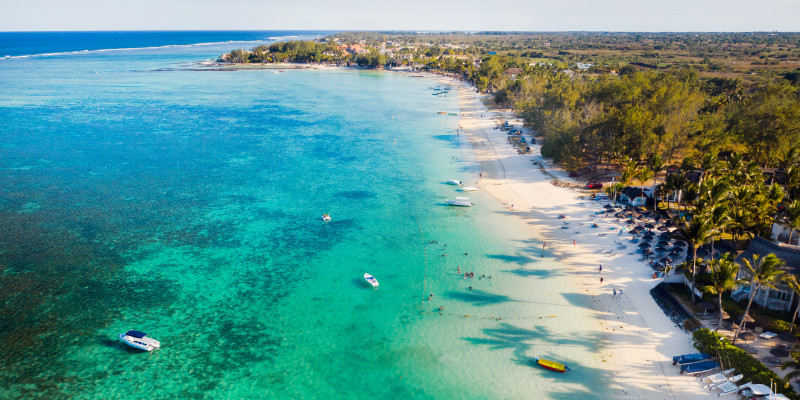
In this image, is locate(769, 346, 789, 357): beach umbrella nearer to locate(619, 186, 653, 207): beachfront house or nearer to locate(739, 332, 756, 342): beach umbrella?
locate(739, 332, 756, 342): beach umbrella

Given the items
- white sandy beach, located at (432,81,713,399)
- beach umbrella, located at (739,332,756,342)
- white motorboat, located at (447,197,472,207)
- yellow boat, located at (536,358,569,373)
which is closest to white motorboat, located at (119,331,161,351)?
yellow boat, located at (536,358,569,373)

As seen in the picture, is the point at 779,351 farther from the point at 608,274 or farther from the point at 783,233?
the point at 783,233

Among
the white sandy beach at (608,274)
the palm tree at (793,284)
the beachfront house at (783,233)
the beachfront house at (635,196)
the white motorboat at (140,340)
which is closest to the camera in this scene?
the palm tree at (793,284)

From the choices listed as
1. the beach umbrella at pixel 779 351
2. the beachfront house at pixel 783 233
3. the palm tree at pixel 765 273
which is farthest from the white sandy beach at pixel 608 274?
the beachfront house at pixel 783 233

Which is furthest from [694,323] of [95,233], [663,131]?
[95,233]

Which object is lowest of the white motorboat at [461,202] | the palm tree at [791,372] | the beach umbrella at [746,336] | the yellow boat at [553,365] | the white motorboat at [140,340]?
the yellow boat at [553,365]

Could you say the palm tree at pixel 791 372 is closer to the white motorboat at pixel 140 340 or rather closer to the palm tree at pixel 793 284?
the palm tree at pixel 793 284

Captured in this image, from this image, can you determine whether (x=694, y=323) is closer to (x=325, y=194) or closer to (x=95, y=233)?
(x=325, y=194)
